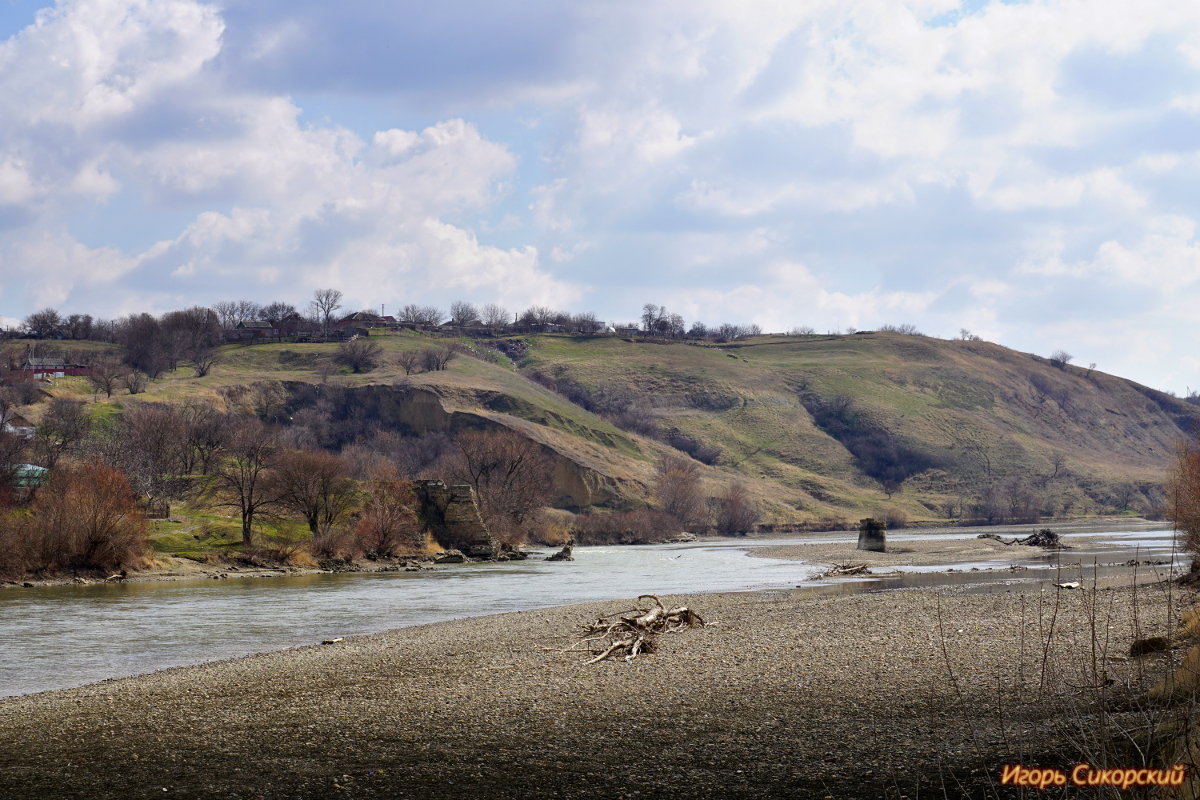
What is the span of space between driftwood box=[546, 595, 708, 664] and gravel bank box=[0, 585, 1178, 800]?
0.81m

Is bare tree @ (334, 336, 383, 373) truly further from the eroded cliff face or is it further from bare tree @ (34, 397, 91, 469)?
bare tree @ (34, 397, 91, 469)

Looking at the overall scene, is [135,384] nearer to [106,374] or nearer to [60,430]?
[106,374]

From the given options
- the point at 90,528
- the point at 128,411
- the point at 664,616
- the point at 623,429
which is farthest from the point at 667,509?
the point at 664,616

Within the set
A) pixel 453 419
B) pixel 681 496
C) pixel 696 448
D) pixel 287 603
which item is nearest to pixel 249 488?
pixel 287 603

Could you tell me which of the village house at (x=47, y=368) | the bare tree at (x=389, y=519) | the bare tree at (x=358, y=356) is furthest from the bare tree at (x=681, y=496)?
the village house at (x=47, y=368)

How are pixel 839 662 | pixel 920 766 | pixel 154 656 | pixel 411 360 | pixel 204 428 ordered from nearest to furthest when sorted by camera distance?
pixel 920 766
pixel 839 662
pixel 154 656
pixel 204 428
pixel 411 360

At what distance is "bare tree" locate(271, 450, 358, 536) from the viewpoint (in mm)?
78000

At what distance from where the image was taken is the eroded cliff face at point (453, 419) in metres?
149

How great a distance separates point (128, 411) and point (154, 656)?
104950mm

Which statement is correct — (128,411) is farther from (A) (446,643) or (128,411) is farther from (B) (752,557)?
(A) (446,643)

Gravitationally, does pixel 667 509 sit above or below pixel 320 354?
below

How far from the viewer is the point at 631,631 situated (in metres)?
27.5

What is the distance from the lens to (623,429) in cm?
19088

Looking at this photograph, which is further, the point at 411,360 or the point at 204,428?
the point at 411,360
